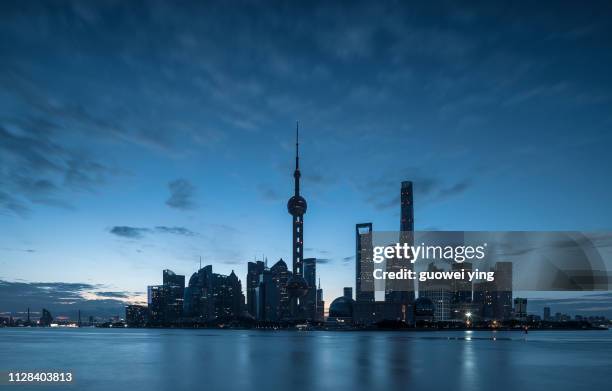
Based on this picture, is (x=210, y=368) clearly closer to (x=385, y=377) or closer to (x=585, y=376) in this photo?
(x=385, y=377)

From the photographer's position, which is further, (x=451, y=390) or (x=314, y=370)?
(x=314, y=370)

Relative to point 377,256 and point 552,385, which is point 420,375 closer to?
point 552,385

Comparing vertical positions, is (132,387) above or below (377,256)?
below

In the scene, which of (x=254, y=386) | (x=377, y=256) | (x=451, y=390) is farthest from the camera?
(x=377, y=256)

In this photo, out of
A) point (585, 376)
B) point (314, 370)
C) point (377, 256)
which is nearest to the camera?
point (585, 376)

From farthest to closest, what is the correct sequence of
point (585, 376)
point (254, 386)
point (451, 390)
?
1. point (585, 376)
2. point (254, 386)
3. point (451, 390)

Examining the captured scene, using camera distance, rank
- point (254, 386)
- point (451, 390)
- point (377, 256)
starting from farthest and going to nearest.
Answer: point (377, 256), point (254, 386), point (451, 390)

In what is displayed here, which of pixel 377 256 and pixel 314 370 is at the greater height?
pixel 377 256

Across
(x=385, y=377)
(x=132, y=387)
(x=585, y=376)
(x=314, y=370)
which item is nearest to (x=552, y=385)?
(x=585, y=376)

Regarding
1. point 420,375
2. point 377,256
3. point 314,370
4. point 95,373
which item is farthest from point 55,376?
point 377,256
